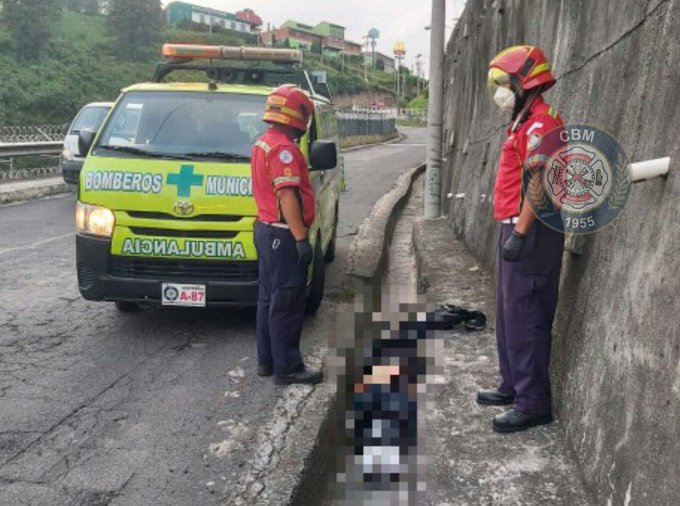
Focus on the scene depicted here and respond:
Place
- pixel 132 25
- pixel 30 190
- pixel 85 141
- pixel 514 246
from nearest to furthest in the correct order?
1. pixel 514 246
2. pixel 85 141
3. pixel 30 190
4. pixel 132 25

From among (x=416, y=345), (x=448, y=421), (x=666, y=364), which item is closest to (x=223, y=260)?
(x=448, y=421)

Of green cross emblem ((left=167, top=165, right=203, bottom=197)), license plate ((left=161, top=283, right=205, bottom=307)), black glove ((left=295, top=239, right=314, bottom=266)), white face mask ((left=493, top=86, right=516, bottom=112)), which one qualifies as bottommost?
license plate ((left=161, top=283, right=205, bottom=307))

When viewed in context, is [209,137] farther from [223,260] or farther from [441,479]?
[441,479]

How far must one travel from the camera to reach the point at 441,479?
349 centimetres

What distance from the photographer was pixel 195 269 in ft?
18.5

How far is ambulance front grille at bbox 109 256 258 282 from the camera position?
18.4 feet

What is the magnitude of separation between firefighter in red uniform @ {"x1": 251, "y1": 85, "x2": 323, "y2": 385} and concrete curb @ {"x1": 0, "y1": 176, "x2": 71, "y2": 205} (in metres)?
10.7

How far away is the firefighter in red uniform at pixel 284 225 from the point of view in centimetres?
460

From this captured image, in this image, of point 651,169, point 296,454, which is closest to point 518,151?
point 651,169

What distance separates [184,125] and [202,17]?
340ft

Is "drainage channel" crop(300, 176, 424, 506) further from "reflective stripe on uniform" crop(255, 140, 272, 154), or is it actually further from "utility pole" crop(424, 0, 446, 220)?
"utility pole" crop(424, 0, 446, 220)

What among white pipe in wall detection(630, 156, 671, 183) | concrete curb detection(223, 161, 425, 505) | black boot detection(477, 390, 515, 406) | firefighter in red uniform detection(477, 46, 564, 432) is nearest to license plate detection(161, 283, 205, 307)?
concrete curb detection(223, 161, 425, 505)

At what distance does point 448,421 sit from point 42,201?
12401mm

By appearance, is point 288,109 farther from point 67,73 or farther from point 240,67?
point 67,73
